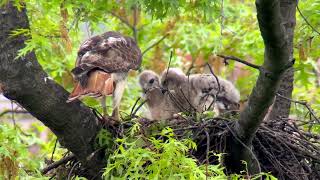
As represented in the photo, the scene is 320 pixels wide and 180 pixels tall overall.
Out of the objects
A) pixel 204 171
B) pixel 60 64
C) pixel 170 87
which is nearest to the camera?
pixel 204 171

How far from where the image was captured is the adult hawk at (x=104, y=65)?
18.2 ft

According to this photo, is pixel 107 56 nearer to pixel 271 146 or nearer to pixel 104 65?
pixel 104 65

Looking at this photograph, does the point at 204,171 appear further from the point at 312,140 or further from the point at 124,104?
the point at 124,104

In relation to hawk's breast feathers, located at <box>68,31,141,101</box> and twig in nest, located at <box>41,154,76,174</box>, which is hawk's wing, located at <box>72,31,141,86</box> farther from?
twig in nest, located at <box>41,154,76,174</box>

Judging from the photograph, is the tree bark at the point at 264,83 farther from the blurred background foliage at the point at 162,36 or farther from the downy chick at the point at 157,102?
the downy chick at the point at 157,102

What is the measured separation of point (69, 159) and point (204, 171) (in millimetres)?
1589

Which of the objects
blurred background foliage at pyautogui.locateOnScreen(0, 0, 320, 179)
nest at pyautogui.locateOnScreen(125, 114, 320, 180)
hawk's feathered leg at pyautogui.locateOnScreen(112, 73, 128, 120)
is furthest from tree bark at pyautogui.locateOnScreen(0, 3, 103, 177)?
hawk's feathered leg at pyautogui.locateOnScreen(112, 73, 128, 120)

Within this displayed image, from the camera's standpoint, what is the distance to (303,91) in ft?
31.7

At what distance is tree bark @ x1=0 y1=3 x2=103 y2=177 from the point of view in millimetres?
4938

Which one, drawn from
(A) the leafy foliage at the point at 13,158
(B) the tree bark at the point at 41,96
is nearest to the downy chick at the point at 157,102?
(A) the leafy foliage at the point at 13,158

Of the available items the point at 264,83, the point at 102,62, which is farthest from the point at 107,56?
the point at 264,83

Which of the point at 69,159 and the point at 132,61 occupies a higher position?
the point at 132,61

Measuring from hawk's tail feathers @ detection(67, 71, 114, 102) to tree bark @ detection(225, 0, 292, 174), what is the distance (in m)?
1.14

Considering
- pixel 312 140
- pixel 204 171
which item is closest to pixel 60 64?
pixel 312 140
